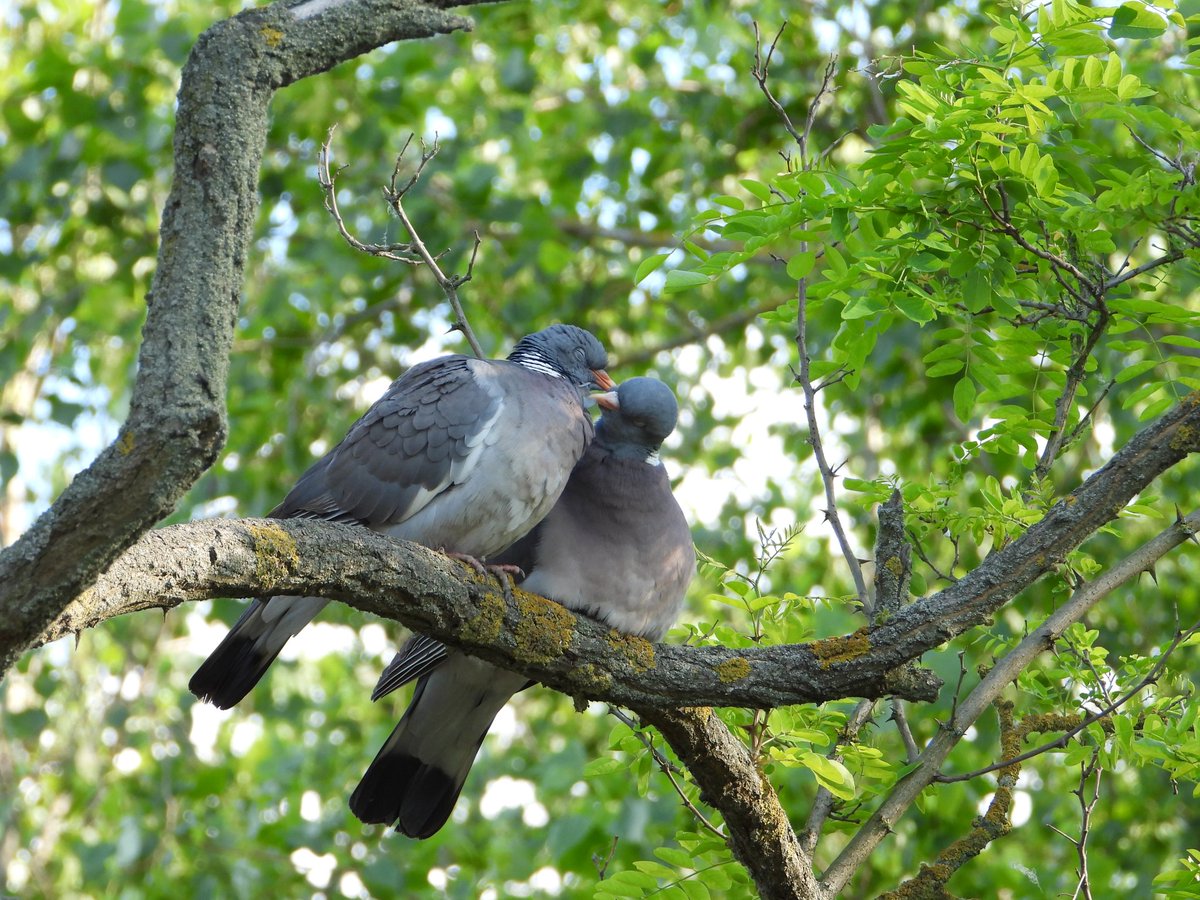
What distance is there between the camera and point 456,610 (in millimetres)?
2617

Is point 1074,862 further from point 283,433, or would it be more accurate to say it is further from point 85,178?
point 85,178

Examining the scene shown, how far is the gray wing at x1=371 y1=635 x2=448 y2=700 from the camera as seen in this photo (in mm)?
3623

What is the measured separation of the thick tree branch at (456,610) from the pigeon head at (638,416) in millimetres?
991

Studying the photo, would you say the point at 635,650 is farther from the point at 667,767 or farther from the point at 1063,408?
the point at 1063,408

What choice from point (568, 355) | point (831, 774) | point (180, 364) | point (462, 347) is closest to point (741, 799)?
point (831, 774)

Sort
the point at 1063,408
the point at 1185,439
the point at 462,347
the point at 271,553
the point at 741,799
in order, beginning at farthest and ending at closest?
the point at 462,347
the point at 1063,408
the point at 741,799
the point at 1185,439
the point at 271,553

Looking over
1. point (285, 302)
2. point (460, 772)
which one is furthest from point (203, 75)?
point (285, 302)

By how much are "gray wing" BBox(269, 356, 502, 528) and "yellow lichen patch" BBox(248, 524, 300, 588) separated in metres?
1.21

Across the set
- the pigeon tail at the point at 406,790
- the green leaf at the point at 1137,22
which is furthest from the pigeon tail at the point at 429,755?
the green leaf at the point at 1137,22

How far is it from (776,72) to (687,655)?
188 inches

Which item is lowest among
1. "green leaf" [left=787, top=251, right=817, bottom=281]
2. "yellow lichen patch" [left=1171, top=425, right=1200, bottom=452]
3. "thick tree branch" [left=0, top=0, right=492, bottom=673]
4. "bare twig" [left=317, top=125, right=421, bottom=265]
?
"yellow lichen patch" [left=1171, top=425, right=1200, bottom=452]

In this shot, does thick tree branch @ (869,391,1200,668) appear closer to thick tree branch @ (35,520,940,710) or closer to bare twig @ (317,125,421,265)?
thick tree branch @ (35,520,940,710)

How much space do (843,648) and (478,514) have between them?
114 cm

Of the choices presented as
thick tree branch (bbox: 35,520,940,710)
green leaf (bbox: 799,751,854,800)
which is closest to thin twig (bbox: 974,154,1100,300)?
thick tree branch (bbox: 35,520,940,710)
